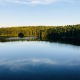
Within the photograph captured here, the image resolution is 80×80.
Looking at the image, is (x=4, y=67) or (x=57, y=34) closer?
(x=4, y=67)

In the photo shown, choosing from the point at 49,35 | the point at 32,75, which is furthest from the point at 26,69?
the point at 49,35

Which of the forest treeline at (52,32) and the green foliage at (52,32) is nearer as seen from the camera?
the forest treeline at (52,32)

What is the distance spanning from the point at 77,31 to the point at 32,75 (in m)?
82.0

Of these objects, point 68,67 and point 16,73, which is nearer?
point 16,73

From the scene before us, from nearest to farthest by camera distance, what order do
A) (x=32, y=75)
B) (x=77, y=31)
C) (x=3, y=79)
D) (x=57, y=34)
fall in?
(x=3, y=79), (x=32, y=75), (x=77, y=31), (x=57, y=34)

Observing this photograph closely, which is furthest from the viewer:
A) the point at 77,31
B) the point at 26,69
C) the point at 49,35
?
the point at 49,35

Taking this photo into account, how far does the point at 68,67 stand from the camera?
25.7 m

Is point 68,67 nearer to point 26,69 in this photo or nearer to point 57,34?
point 26,69

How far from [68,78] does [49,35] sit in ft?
328

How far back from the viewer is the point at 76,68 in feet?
82.1

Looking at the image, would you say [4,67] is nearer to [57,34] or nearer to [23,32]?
[57,34]

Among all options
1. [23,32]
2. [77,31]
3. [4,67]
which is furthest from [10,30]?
[4,67]

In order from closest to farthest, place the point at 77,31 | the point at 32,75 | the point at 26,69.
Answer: the point at 32,75
the point at 26,69
the point at 77,31

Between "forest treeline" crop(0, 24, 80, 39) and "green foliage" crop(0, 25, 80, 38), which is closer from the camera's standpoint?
"forest treeline" crop(0, 24, 80, 39)
